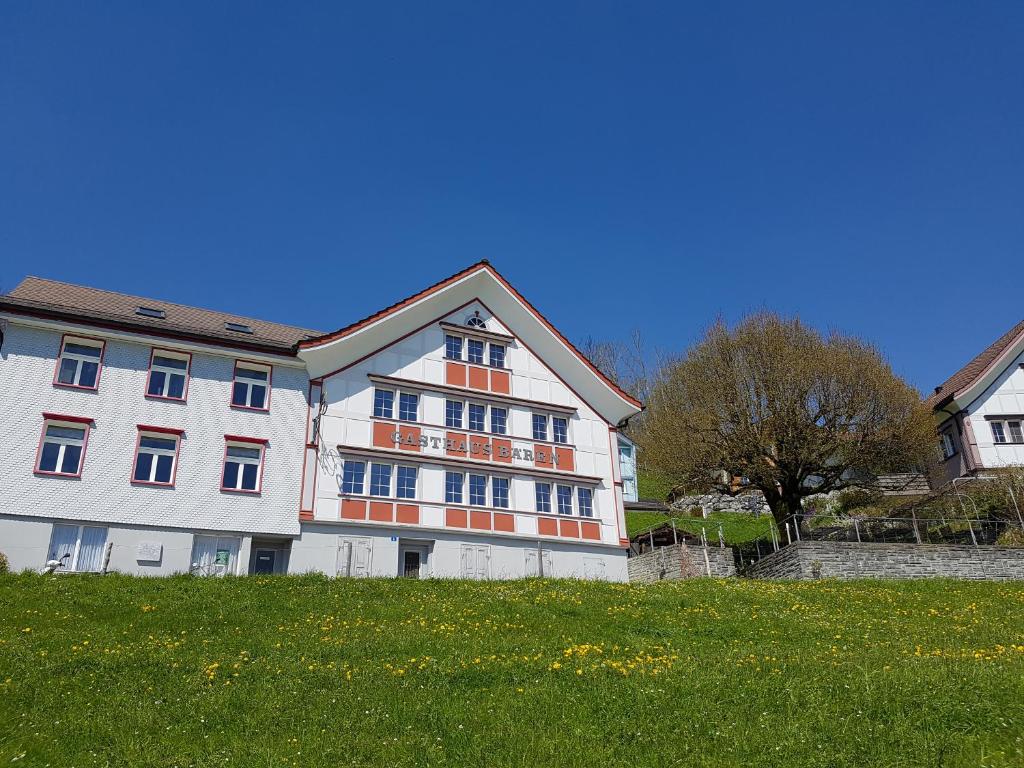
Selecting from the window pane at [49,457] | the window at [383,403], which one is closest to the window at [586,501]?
the window at [383,403]

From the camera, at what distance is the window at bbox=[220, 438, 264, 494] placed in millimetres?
29984

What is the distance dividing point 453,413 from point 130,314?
13.0 m

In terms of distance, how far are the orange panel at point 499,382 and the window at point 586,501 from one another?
17.8ft

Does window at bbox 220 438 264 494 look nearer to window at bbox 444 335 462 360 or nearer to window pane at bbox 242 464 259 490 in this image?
window pane at bbox 242 464 259 490

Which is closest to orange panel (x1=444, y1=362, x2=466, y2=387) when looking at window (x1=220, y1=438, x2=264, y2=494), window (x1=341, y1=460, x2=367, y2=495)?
window (x1=341, y1=460, x2=367, y2=495)

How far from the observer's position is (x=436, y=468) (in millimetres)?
33250

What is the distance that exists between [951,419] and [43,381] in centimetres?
4312

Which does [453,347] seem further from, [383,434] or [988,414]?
[988,414]

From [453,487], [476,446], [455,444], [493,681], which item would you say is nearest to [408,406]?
[455,444]

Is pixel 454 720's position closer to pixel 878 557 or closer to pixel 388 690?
pixel 388 690

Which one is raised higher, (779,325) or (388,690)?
(779,325)

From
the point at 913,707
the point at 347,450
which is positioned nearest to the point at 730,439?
the point at 347,450

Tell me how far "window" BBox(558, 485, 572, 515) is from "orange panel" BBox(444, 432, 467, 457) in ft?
15.4

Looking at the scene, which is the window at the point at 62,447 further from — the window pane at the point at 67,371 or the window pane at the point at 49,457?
the window pane at the point at 67,371
